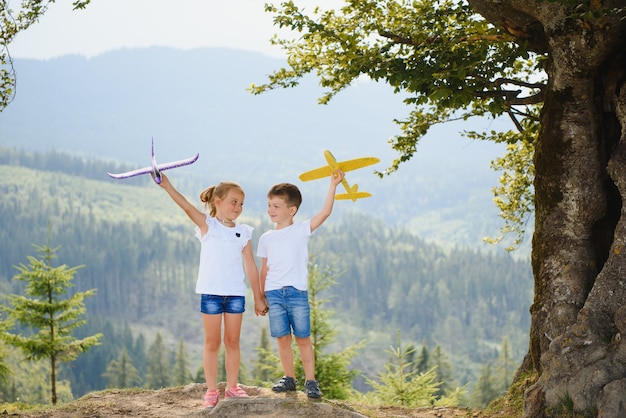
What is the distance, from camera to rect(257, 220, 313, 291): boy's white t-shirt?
26.2ft

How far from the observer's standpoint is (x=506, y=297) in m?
189

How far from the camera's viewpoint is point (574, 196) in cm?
857

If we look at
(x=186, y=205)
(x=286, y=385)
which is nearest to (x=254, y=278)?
(x=186, y=205)

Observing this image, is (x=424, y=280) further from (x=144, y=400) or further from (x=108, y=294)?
(x=144, y=400)

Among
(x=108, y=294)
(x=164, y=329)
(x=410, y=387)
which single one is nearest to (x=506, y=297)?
(x=164, y=329)

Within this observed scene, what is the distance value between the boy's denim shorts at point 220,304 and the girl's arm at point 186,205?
0.72m

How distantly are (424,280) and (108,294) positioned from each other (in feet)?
264

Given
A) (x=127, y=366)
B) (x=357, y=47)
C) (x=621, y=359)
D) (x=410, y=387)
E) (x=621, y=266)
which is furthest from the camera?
(x=127, y=366)

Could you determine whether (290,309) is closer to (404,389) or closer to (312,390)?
(312,390)

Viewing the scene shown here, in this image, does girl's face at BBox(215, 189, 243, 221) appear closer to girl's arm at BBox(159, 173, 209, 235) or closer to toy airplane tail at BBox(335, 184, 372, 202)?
girl's arm at BBox(159, 173, 209, 235)

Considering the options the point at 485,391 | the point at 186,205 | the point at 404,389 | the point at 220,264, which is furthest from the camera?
the point at 485,391

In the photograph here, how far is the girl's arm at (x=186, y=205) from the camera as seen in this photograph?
7.62m

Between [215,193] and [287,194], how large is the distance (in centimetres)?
77

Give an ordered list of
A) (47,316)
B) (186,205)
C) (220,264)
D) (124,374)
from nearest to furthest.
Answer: (186,205)
(220,264)
(47,316)
(124,374)
